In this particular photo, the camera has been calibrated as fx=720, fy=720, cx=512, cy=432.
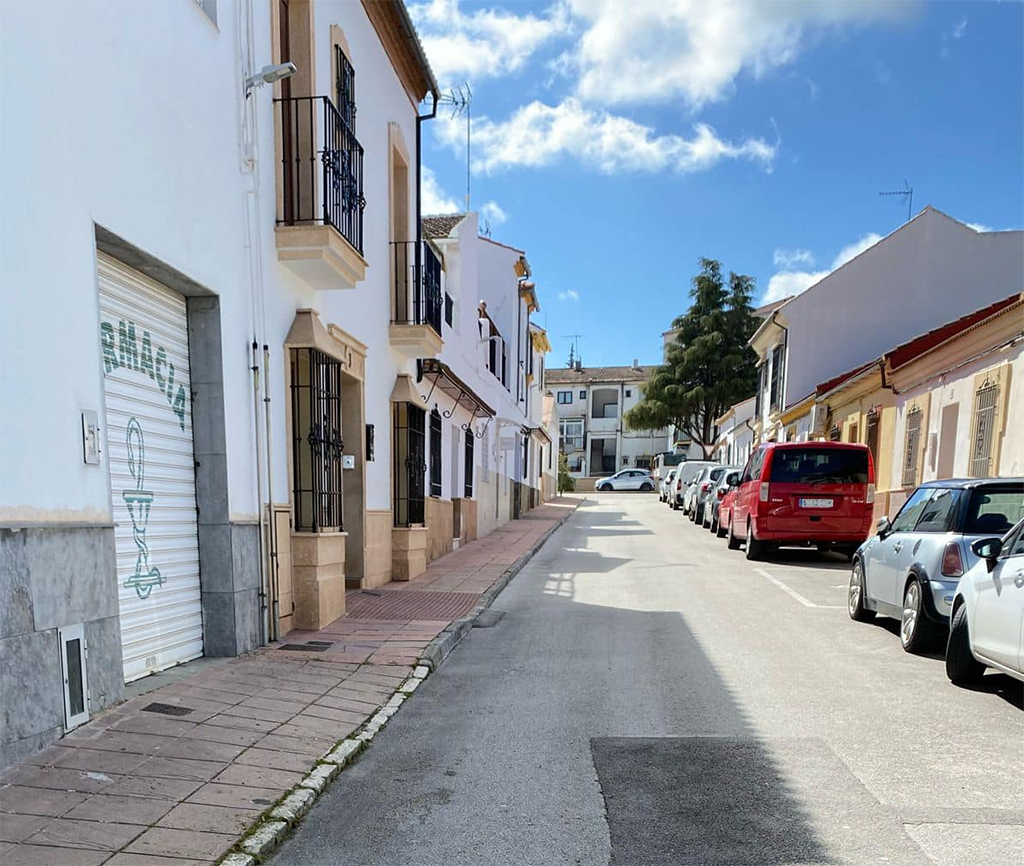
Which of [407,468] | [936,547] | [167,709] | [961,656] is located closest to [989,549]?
[961,656]

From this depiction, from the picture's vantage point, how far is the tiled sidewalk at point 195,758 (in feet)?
9.71

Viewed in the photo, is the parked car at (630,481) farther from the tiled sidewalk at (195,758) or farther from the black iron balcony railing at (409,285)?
the tiled sidewalk at (195,758)

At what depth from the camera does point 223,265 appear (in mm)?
5746

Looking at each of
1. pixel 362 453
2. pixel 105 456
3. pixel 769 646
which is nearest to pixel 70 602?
pixel 105 456

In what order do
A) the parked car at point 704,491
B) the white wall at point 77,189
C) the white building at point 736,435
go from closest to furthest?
the white wall at point 77,189
the parked car at point 704,491
the white building at point 736,435

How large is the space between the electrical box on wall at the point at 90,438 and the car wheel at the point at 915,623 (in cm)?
634

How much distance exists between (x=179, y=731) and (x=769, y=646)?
4927 millimetres

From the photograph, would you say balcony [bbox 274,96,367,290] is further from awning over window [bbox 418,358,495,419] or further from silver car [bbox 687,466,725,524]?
silver car [bbox 687,466,725,524]

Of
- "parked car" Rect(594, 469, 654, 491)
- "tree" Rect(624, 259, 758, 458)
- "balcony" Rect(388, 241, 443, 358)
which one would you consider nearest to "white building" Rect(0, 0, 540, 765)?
"balcony" Rect(388, 241, 443, 358)

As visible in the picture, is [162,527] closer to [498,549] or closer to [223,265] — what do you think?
[223,265]

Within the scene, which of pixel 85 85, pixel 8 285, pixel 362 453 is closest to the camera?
pixel 8 285

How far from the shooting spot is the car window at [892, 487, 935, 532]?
695 centimetres

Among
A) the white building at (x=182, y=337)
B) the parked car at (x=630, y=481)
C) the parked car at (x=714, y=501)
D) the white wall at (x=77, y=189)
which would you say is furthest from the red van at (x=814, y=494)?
the parked car at (x=630, y=481)

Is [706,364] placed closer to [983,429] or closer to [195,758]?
[983,429]
